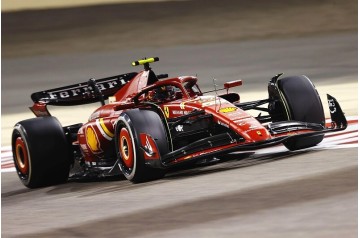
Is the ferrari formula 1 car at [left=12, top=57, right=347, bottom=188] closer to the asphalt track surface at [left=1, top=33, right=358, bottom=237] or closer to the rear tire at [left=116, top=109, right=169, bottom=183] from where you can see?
the rear tire at [left=116, top=109, right=169, bottom=183]

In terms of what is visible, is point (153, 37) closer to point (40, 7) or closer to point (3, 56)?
point (3, 56)

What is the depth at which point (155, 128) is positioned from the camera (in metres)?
9.68

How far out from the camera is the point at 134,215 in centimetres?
804

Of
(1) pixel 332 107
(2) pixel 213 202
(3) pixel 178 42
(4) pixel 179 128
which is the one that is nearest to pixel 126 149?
(4) pixel 179 128

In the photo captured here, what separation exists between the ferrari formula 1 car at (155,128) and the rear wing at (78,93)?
1 centimetres

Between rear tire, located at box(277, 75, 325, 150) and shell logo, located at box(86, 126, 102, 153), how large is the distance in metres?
1.88

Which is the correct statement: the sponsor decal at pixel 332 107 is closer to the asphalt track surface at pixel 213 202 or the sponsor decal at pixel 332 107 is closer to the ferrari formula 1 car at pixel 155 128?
the ferrari formula 1 car at pixel 155 128

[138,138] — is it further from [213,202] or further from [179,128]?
[213,202]

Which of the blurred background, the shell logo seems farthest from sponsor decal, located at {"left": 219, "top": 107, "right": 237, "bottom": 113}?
the blurred background

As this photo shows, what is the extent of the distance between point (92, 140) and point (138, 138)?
1.32 metres

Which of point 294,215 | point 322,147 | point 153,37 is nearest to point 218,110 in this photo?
point 322,147

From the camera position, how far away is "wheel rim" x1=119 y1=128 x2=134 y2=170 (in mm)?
9789

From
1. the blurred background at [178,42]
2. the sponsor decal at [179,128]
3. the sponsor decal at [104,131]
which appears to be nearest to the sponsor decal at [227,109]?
the sponsor decal at [179,128]

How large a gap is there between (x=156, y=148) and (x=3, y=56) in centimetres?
2233
